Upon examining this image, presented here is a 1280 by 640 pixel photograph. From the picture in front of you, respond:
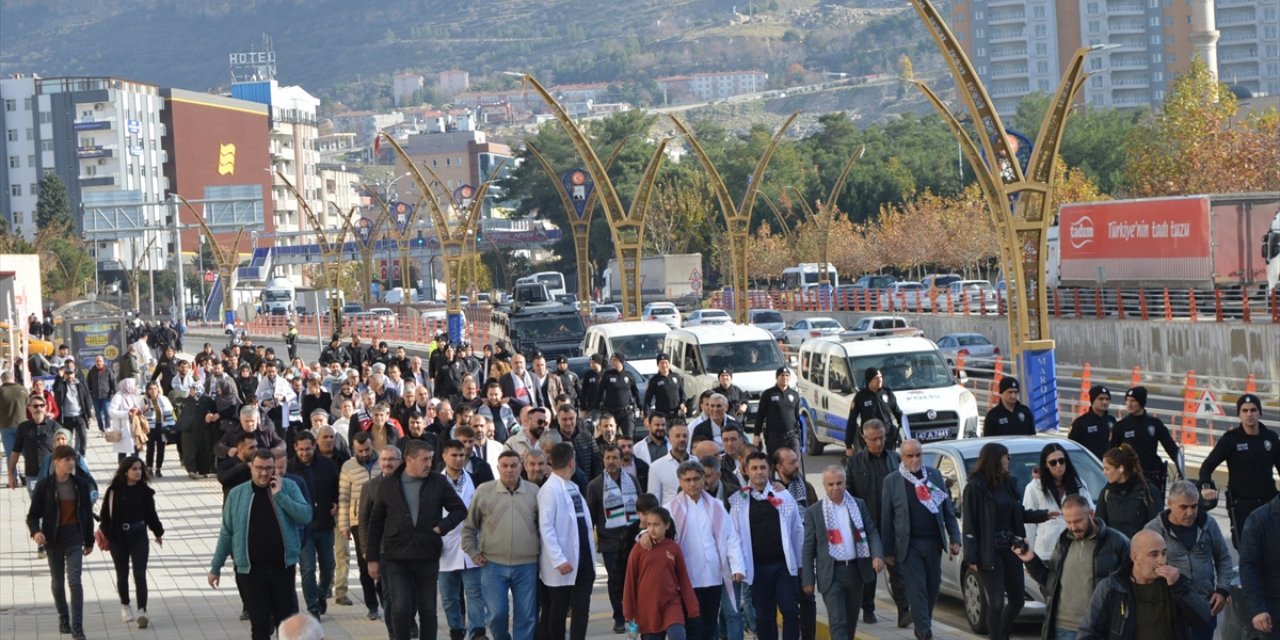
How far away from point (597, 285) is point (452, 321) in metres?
76.2

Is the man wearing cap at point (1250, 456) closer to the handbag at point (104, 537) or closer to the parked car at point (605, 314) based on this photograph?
the handbag at point (104, 537)

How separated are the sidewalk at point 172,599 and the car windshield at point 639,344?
38.4 feet

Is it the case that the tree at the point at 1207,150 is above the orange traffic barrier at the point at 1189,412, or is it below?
above

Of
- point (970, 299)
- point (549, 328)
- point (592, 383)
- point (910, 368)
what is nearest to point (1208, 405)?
point (910, 368)

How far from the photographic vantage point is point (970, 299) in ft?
192

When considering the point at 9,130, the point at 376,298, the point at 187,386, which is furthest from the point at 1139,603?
the point at 9,130

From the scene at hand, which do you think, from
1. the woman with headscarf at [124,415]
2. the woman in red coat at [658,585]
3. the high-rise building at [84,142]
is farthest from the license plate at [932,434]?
the high-rise building at [84,142]

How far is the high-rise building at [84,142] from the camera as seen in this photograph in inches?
6289

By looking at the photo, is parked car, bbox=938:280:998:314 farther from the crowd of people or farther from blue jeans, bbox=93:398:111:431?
the crowd of people

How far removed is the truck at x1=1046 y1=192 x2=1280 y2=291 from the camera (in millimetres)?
46594

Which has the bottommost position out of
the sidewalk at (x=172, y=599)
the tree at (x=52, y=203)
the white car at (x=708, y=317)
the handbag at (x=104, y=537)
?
the sidewalk at (x=172, y=599)

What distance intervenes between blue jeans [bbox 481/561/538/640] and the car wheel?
3134mm

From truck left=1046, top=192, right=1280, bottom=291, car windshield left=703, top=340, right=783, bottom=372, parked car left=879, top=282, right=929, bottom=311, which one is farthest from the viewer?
parked car left=879, top=282, right=929, bottom=311

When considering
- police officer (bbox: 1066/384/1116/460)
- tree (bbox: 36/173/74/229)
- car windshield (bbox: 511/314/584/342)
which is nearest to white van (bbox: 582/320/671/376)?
car windshield (bbox: 511/314/584/342)
